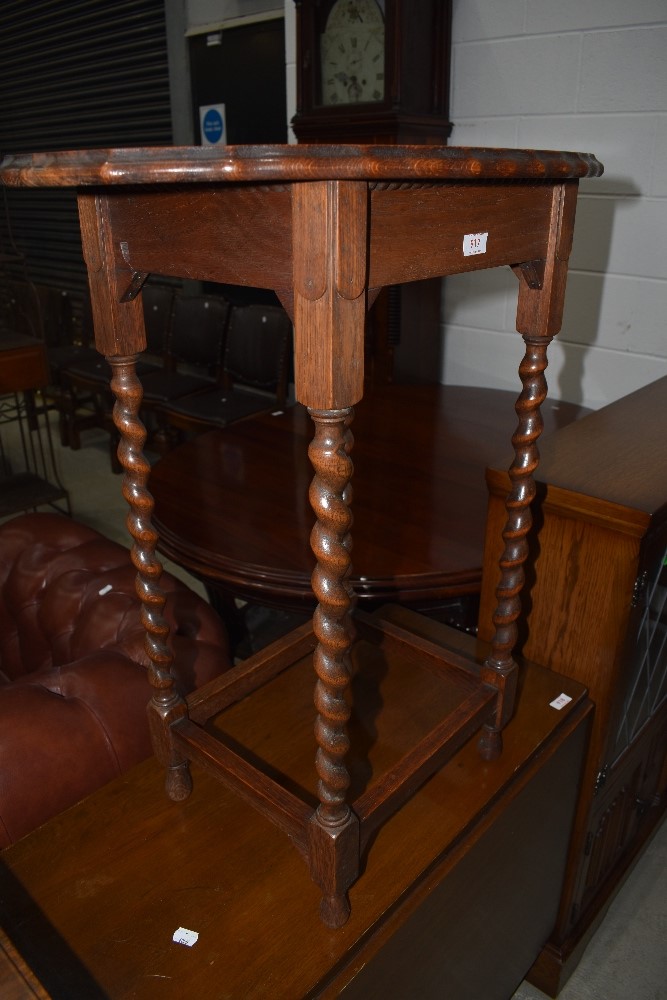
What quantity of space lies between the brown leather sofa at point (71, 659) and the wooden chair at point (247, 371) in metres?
1.60

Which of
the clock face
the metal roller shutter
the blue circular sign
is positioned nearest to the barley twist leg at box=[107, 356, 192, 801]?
the clock face

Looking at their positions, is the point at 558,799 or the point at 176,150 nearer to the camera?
the point at 176,150

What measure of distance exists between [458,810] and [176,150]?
37.5 inches

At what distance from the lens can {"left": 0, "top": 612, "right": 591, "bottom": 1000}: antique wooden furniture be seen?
3.00ft

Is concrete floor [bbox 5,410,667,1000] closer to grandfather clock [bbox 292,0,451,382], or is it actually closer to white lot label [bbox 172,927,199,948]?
white lot label [bbox 172,927,199,948]

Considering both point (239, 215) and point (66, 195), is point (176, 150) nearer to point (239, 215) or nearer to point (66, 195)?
point (239, 215)

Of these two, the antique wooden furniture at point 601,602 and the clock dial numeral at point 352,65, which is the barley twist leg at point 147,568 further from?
the clock dial numeral at point 352,65

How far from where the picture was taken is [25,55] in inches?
216

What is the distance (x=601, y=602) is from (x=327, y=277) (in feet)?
2.78

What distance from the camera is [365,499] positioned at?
1.96 meters

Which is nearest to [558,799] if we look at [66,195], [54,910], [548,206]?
[54,910]

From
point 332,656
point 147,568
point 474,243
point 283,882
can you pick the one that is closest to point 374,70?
point 474,243

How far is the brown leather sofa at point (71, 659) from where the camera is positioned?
123 cm

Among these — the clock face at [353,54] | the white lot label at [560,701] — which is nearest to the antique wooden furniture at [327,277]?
the white lot label at [560,701]
